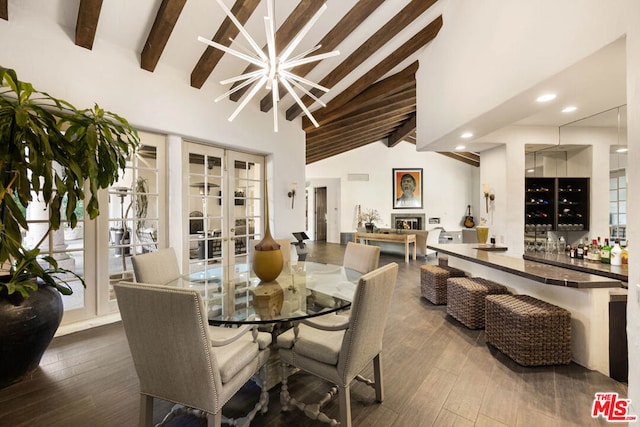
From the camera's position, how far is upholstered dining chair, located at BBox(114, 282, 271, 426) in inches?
44.1

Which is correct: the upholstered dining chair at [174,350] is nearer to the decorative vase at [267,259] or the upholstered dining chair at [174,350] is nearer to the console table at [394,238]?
the decorative vase at [267,259]

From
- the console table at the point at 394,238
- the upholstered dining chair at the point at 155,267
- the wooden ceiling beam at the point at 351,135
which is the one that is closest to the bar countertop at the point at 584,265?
the console table at the point at 394,238

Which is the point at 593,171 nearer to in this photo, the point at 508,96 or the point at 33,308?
the point at 508,96

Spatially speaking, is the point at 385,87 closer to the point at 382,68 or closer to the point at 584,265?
the point at 382,68

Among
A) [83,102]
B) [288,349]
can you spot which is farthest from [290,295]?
[83,102]

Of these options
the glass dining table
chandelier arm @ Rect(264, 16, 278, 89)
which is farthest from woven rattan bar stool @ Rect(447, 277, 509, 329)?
chandelier arm @ Rect(264, 16, 278, 89)

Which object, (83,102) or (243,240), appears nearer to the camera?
(83,102)

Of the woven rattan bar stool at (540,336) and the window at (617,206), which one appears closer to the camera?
Answer: the woven rattan bar stool at (540,336)

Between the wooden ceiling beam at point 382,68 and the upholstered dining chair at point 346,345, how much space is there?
3442 millimetres

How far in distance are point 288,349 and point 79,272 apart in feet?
9.00

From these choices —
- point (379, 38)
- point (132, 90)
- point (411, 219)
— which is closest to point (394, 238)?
point (411, 219)

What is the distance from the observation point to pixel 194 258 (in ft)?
12.5

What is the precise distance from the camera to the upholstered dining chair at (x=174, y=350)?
112 cm

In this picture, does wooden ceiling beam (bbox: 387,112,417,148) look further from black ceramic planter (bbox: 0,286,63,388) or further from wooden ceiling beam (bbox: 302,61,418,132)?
black ceramic planter (bbox: 0,286,63,388)
